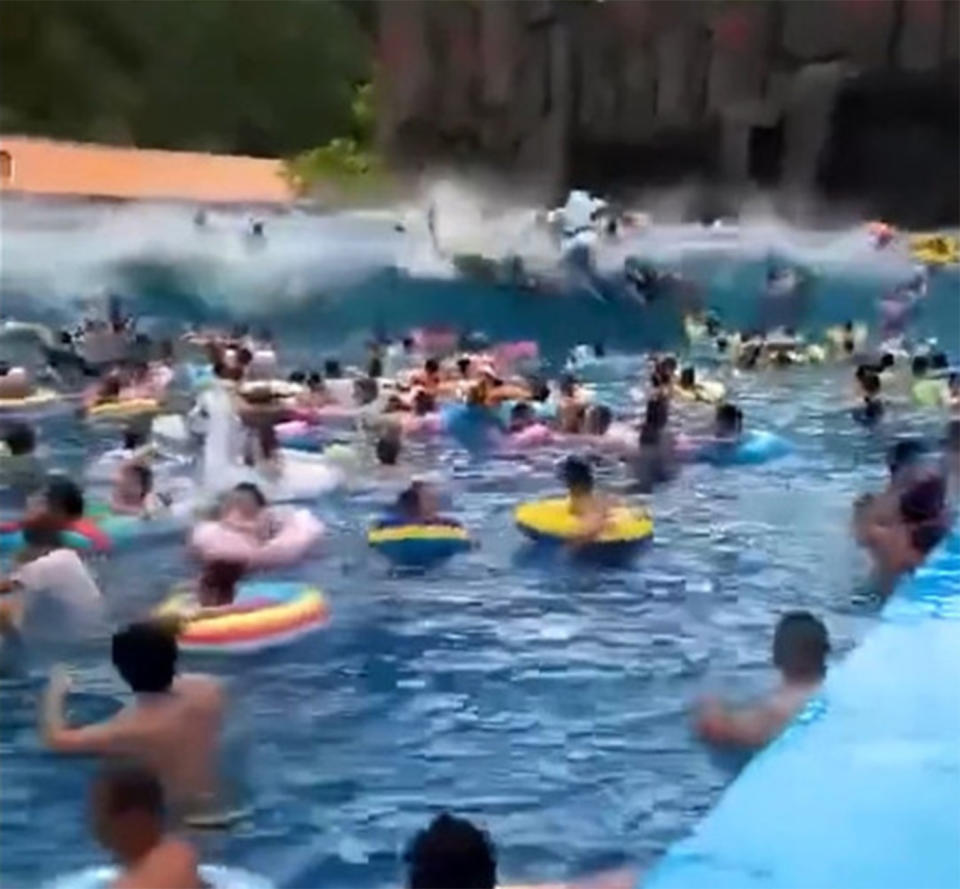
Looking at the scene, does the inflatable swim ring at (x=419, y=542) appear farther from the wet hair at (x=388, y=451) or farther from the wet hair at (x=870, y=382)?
the wet hair at (x=870, y=382)

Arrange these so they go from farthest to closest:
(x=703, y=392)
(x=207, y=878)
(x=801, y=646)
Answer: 1. (x=703, y=392)
2. (x=801, y=646)
3. (x=207, y=878)

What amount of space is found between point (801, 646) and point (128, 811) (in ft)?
1.95

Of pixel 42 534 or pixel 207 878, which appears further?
pixel 42 534

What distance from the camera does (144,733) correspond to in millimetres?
1716

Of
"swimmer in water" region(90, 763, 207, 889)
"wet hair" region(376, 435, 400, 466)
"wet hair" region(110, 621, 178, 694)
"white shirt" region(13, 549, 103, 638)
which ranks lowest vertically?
"swimmer in water" region(90, 763, 207, 889)

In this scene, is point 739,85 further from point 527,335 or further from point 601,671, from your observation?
point 601,671

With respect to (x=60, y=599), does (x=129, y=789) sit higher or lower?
lower

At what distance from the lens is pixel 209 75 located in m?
1.87

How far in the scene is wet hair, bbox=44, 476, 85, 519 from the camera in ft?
5.91

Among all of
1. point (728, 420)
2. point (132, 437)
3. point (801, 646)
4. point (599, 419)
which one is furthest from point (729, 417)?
point (132, 437)

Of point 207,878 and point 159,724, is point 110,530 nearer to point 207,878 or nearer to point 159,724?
point 159,724

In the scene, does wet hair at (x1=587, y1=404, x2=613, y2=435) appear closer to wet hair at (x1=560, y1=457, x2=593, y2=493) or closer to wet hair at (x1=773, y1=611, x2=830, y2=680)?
wet hair at (x1=560, y1=457, x2=593, y2=493)

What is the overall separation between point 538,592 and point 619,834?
226 millimetres


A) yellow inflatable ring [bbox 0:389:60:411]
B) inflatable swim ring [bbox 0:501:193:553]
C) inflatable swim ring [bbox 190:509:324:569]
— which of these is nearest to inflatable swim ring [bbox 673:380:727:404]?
inflatable swim ring [bbox 190:509:324:569]
